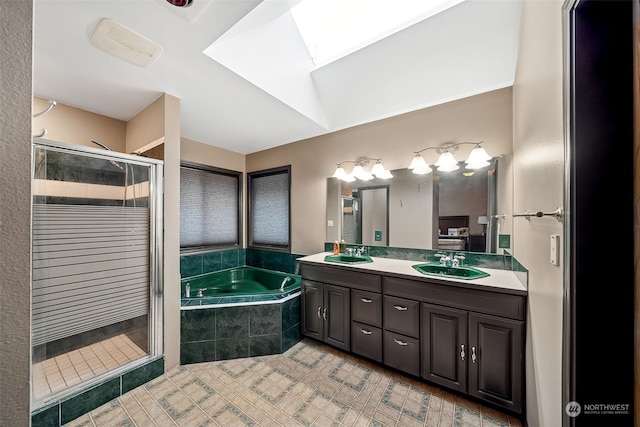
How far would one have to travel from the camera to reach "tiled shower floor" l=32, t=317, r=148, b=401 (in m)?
1.60

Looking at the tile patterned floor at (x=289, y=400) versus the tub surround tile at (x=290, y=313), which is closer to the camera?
the tile patterned floor at (x=289, y=400)

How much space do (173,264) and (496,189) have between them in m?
2.92

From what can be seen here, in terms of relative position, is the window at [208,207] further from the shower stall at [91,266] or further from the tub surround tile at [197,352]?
the tub surround tile at [197,352]

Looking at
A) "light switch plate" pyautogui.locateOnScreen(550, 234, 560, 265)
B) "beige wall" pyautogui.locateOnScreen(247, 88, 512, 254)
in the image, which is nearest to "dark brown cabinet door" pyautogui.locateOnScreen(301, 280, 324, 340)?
"beige wall" pyautogui.locateOnScreen(247, 88, 512, 254)

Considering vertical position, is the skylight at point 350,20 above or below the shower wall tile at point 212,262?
above

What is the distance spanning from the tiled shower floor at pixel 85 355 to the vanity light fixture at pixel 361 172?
240cm

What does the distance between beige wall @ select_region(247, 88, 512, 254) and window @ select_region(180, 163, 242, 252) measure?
0.53 meters

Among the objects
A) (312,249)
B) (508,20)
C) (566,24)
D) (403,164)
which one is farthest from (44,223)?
(508,20)

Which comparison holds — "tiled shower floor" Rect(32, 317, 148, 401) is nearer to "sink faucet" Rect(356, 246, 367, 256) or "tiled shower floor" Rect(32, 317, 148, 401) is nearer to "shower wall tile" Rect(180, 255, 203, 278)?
"shower wall tile" Rect(180, 255, 203, 278)

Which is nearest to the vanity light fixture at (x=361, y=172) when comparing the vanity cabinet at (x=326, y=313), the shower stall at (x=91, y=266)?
the vanity cabinet at (x=326, y=313)

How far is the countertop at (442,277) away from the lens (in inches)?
64.2

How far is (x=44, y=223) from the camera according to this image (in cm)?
160

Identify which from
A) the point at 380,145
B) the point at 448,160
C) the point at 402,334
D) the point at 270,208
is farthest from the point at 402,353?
the point at 270,208

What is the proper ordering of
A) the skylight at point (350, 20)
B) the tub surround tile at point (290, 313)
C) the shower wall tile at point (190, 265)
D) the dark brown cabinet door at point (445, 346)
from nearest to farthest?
the dark brown cabinet door at point (445, 346) < the skylight at point (350, 20) < the tub surround tile at point (290, 313) < the shower wall tile at point (190, 265)
